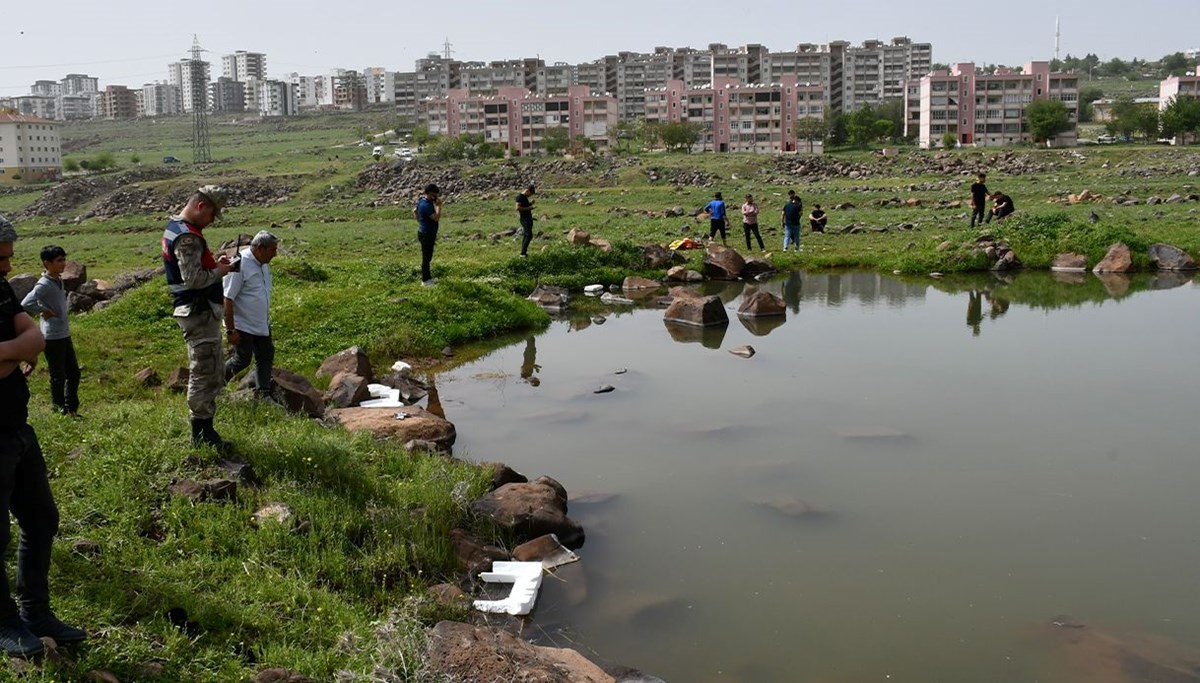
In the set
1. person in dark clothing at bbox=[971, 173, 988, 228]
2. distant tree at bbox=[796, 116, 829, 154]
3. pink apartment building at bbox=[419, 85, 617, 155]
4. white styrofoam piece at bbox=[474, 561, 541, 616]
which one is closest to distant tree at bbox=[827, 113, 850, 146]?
distant tree at bbox=[796, 116, 829, 154]

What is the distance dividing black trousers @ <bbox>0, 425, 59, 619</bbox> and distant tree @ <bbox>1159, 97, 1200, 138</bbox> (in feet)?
375

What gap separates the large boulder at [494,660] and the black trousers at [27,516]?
7.25ft

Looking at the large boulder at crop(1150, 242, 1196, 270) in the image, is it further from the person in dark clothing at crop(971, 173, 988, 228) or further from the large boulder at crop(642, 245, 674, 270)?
the large boulder at crop(642, 245, 674, 270)

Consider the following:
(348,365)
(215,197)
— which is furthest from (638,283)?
(215,197)

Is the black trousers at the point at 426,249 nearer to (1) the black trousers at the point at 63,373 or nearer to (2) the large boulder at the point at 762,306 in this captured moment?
(2) the large boulder at the point at 762,306

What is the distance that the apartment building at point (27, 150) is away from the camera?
423 ft

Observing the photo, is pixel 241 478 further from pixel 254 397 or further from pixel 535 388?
pixel 535 388

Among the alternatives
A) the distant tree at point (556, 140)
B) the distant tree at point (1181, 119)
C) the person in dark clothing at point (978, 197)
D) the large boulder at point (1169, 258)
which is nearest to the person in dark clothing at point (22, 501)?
the large boulder at point (1169, 258)

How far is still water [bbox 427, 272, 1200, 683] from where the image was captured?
7.48 metres

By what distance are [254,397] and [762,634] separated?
6.12m

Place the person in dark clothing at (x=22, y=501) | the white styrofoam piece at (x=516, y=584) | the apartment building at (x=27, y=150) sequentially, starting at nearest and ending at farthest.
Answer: the person in dark clothing at (x=22, y=501)
the white styrofoam piece at (x=516, y=584)
the apartment building at (x=27, y=150)

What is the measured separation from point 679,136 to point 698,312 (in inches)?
3923

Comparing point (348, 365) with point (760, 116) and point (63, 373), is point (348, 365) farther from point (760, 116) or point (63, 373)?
point (760, 116)

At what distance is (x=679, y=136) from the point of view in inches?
4594
